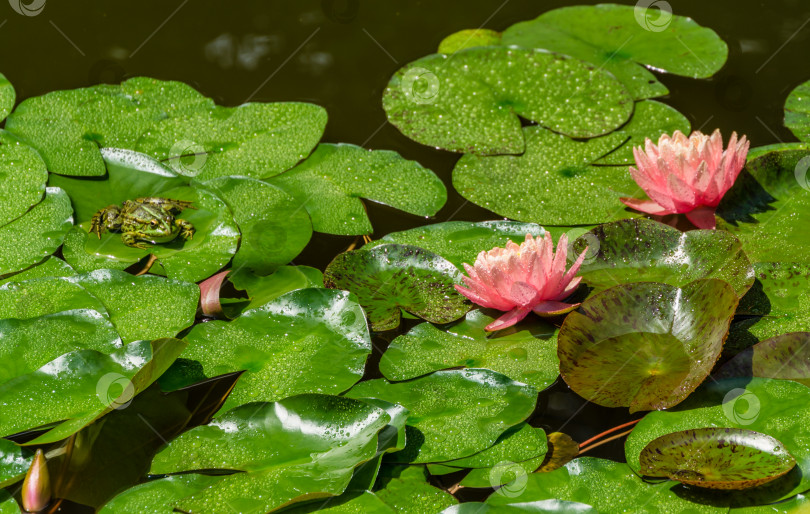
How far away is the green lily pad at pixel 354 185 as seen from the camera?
8.59 ft

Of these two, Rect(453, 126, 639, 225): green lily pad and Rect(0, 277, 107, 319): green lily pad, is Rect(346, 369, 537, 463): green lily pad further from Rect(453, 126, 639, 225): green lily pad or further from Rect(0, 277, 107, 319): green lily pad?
Rect(0, 277, 107, 319): green lily pad

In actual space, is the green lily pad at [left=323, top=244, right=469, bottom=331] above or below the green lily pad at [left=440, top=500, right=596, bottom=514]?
above

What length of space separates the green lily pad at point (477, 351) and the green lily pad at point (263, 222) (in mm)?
564

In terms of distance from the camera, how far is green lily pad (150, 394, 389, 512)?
174 cm

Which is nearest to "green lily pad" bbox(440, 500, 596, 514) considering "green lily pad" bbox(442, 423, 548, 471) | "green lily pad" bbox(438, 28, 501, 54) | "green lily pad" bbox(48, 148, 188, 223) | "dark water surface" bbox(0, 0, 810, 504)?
"green lily pad" bbox(442, 423, 548, 471)

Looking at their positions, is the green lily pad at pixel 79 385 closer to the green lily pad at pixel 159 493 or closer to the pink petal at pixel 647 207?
the green lily pad at pixel 159 493

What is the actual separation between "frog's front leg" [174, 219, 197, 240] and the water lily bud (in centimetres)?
90

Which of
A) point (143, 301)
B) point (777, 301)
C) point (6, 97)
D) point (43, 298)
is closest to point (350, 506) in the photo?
point (143, 301)

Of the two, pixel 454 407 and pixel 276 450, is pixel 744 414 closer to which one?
pixel 454 407

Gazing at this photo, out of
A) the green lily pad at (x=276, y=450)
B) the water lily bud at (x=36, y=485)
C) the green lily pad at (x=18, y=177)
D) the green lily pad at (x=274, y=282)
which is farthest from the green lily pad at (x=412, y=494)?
the green lily pad at (x=18, y=177)

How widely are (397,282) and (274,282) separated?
1.32 feet

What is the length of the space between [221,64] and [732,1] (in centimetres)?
250

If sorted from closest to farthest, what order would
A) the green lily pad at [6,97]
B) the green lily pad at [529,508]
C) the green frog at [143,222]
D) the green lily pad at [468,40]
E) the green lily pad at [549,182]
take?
1. the green lily pad at [529,508]
2. the green frog at [143,222]
3. the green lily pad at [549,182]
4. the green lily pad at [6,97]
5. the green lily pad at [468,40]

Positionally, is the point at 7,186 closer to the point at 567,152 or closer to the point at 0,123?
the point at 0,123
